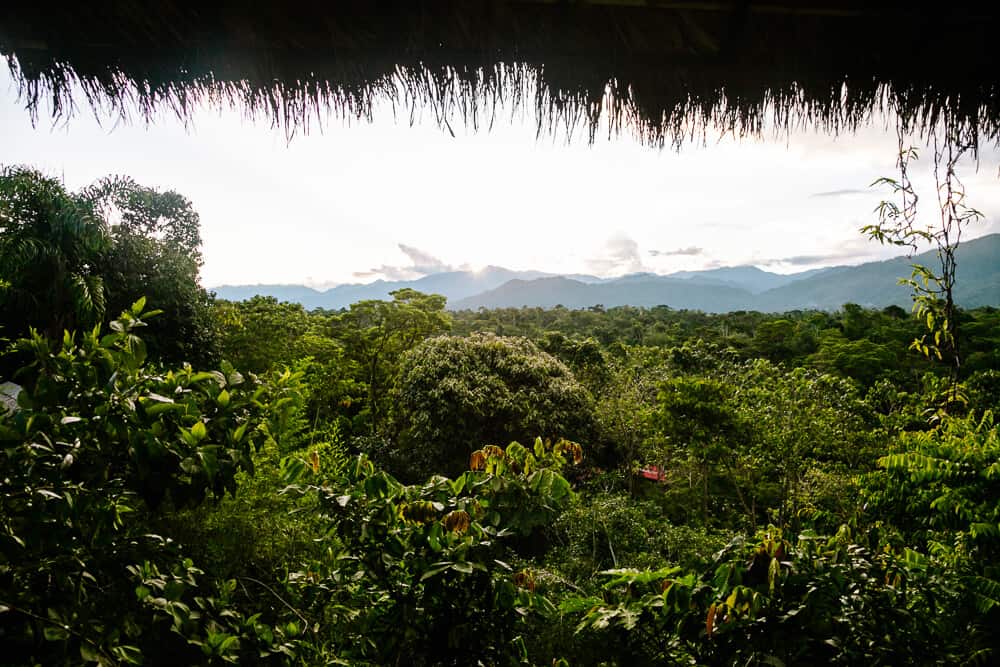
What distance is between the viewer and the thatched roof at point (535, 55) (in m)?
1.03

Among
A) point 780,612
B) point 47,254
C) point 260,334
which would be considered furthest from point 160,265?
point 780,612

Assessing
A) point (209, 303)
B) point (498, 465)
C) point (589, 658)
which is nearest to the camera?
point (498, 465)

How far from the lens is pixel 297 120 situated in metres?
1.39

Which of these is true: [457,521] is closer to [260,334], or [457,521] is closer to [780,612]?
[780,612]

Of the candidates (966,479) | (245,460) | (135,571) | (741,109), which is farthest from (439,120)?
(966,479)

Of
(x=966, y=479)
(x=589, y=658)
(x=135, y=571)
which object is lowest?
(x=589, y=658)

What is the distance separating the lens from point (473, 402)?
7973mm

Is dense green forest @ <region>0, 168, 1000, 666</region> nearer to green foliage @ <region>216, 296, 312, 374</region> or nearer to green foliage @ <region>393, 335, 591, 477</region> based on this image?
green foliage @ <region>393, 335, 591, 477</region>

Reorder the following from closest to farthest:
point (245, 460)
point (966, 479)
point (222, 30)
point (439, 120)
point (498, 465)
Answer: point (245, 460) → point (222, 30) → point (498, 465) → point (439, 120) → point (966, 479)

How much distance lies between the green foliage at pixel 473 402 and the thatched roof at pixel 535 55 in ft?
22.6

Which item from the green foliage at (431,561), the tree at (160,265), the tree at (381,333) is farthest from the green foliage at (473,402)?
the green foliage at (431,561)

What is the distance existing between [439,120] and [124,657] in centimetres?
133

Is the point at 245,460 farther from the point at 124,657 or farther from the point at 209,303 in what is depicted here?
the point at 209,303

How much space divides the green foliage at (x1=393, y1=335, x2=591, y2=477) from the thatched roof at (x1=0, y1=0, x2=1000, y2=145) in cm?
689
